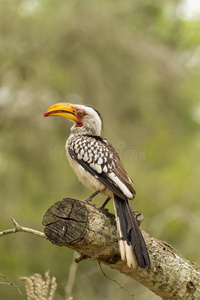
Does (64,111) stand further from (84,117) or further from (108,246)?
(108,246)

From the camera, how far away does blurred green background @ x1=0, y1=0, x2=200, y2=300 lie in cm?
615

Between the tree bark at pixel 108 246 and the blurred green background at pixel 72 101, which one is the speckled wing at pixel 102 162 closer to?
the tree bark at pixel 108 246

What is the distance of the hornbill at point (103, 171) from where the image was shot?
96.3 inches

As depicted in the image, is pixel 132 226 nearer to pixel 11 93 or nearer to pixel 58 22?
pixel 11 93

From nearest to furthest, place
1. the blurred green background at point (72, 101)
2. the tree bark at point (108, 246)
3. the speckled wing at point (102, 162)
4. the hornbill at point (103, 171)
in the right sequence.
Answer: the tree bark at point (108, 246)
the hornbill at point (103, 171)
the speckled wing at point (102, 162)
the blurred green background at point (72, 101)

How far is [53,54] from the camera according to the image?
21.5 feet

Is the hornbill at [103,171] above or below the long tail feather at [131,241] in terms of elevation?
above

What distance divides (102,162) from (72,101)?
357cm

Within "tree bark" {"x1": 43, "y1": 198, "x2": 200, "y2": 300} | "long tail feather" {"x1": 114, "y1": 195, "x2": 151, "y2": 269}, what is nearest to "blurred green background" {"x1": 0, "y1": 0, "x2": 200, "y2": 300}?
"tree bark" {"x1": 43, "y1": 198, "x2": 200, "y2": 300}

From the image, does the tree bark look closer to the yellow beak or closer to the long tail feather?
the long tail feather

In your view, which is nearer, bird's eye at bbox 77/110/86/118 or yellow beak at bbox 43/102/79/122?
yellow beak at bbox 43/102/79/122

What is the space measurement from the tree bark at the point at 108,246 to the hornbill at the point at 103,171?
9 cm

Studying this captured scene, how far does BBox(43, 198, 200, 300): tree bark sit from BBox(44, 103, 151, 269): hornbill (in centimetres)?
9

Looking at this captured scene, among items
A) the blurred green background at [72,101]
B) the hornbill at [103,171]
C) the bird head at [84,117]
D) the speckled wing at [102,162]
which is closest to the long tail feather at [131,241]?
the hornbill at [103,171]
